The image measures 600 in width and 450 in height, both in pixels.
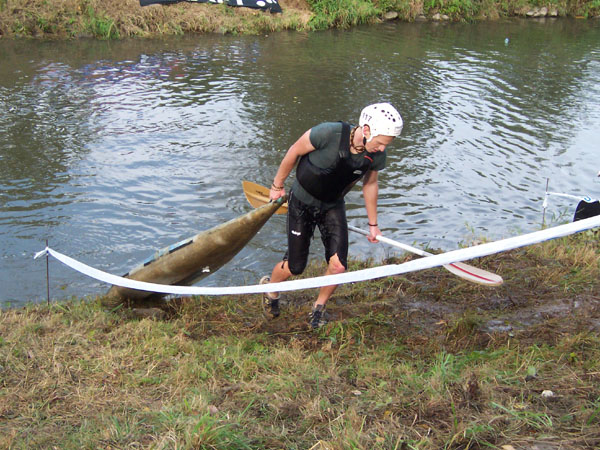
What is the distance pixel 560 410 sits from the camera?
3.23m

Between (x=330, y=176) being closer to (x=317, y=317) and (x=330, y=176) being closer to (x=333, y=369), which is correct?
(x=317, y=317)

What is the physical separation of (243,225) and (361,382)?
2068 millimetres

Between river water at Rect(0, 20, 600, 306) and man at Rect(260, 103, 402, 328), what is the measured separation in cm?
188

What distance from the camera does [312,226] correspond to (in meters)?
5.23

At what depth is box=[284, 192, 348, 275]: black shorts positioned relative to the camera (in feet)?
16.7

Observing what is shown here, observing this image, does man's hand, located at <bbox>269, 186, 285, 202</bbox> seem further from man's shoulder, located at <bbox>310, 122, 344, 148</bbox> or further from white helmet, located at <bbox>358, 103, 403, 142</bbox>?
white helmet, located at <bbox>358, 103, 403, 142</bbox>

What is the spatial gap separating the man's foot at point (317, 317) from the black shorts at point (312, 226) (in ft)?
1.36

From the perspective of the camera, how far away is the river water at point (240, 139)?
787cm

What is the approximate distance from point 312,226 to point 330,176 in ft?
1.83

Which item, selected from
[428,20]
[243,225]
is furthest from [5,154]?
[428,20]

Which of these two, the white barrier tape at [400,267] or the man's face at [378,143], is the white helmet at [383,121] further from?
the white barrier tape at [400,267]

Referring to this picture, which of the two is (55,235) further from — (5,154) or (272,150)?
(272,150)

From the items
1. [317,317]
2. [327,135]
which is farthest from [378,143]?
[317,317]

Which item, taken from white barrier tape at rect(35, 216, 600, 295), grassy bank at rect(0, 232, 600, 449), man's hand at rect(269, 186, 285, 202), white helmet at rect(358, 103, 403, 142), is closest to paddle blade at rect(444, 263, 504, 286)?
grassy bank at rect(0, 232, 600, 449)
